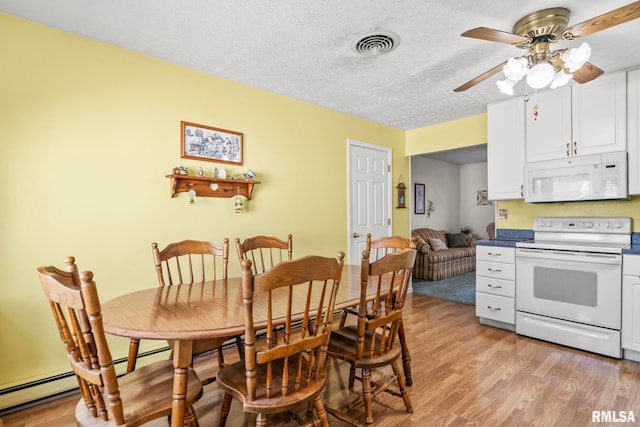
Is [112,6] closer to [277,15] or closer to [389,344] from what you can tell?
[277,15]

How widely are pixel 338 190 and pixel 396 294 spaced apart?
2.28m

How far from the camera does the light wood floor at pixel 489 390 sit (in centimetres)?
192

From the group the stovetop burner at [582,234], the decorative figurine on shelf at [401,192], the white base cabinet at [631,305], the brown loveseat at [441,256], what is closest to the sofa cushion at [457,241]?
the brown loveseat at [441,256]

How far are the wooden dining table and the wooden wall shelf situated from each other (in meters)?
0.99

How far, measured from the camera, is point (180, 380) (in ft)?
4.35

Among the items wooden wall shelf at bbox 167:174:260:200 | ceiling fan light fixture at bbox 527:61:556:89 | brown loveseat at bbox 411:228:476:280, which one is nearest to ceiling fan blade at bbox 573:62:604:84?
ceiling fan light fixture at bbox 527:61:556:89

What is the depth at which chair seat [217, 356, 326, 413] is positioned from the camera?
132cm

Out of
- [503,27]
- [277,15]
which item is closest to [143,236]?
[277,15]

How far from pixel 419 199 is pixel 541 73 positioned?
16.6ft

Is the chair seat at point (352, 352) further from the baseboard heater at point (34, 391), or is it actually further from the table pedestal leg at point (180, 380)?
the baseboard heater at point (34, 391)

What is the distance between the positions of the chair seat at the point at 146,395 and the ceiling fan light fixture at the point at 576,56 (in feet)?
8.70

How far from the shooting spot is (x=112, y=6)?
197 centimetres

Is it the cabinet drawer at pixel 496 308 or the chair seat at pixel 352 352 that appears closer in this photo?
the chair seat at pixel 352 352

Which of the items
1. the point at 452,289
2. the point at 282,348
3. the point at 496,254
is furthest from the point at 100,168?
the point at 452,289
